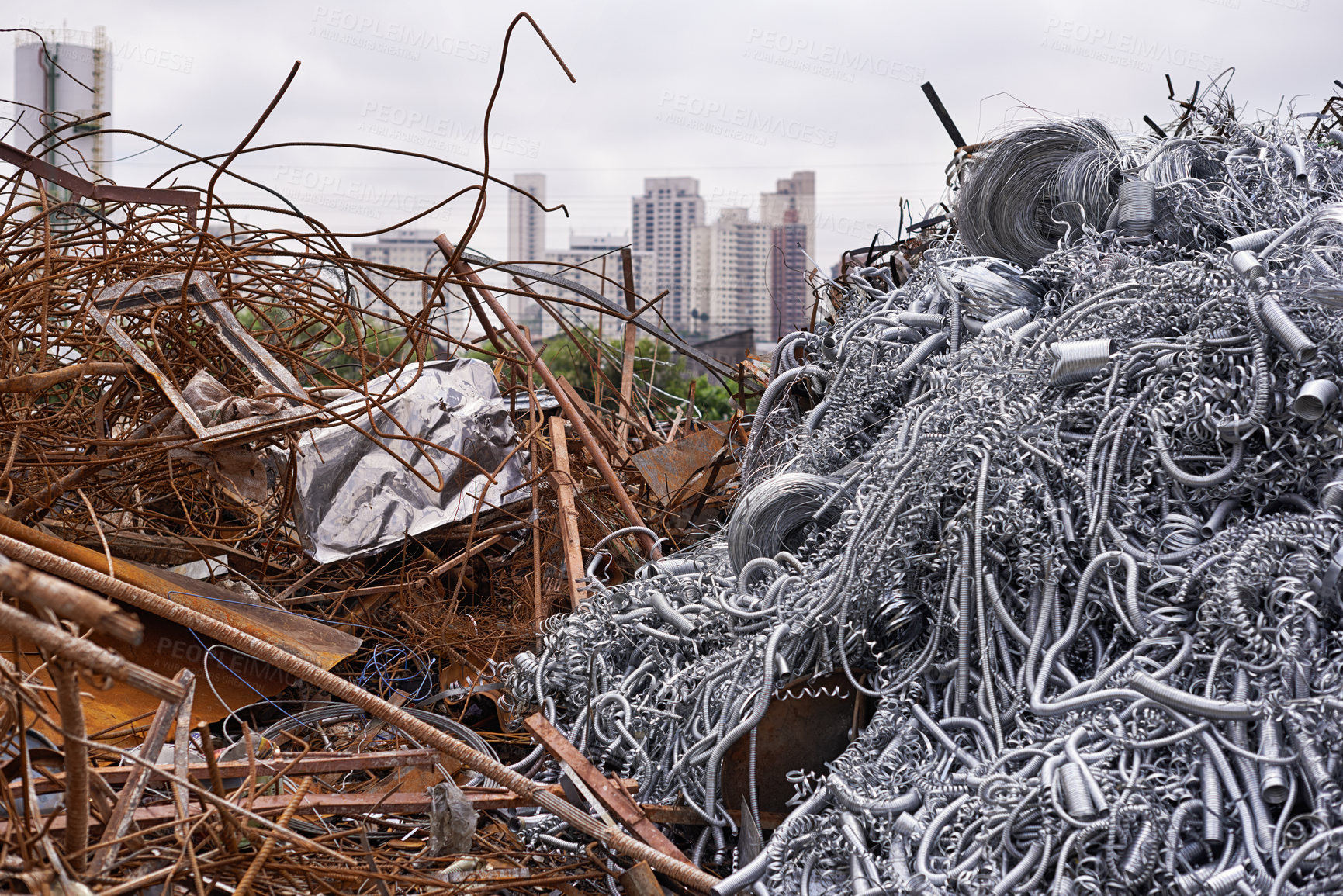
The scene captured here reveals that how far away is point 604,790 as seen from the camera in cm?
279

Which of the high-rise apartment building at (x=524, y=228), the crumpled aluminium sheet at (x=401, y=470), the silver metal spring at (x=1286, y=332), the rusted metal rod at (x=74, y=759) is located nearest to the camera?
the rusted metal rod at (x=74, y=759)

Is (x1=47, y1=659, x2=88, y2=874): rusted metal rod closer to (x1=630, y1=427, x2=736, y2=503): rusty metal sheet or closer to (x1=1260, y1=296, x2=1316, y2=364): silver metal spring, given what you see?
(x1=1260, y1=296, x2=1316, y2=364): silver metal spring

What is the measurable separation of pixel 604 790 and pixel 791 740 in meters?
0.56

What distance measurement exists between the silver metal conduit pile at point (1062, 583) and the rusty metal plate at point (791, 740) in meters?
0.07

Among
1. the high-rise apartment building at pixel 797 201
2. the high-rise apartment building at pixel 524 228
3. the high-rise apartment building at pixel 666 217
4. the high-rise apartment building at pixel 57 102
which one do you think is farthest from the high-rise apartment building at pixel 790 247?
the high-rise apartment building at pixel 524 228

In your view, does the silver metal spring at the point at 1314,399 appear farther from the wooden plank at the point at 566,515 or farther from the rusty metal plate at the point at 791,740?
the wooden plank at the point at 566,515

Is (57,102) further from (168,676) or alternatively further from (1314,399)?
(1314,399)

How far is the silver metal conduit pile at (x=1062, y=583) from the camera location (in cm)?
215

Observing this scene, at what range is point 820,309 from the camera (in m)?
5.31

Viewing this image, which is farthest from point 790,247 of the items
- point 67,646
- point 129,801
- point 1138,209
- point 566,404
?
point 67,646

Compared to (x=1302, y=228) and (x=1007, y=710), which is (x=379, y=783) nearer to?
(x=1007, y=710)

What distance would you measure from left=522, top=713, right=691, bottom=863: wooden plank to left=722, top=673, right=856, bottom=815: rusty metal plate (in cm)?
26

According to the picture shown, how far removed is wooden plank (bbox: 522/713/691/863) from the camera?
2.66 metres

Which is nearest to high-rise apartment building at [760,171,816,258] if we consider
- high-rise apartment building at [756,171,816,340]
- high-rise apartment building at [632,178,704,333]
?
high-rise apartment building at [756,171,816,340]
